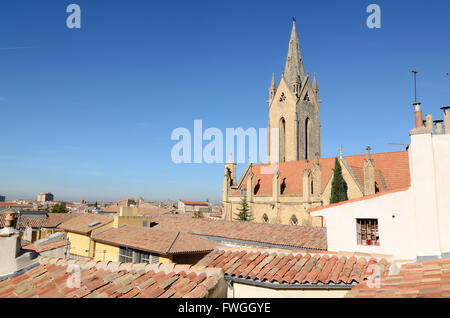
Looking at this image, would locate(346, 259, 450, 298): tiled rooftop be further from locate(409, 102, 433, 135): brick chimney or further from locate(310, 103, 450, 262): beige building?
locate(409, 102, 433, 135): brick chimney

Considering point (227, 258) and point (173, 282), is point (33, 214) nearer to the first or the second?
point (227, 258)

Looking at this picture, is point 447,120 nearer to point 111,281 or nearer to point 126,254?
point 111,281

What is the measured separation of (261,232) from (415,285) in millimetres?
18140

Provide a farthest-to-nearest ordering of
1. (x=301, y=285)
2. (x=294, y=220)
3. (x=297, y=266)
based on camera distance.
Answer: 1. (x=294, y=220)
2. (x=297, y=266)
3. (x=301, y=285)

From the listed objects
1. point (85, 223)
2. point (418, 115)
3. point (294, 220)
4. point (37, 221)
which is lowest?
point (37, 221)

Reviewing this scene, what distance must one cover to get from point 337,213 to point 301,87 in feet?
161

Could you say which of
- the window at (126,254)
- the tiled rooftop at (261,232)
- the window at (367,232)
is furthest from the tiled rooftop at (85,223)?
the window at (367,232)

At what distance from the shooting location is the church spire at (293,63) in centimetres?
5862

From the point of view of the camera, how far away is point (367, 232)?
38.6ft

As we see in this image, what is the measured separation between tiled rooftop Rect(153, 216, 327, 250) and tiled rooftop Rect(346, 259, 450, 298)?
37.0 ft

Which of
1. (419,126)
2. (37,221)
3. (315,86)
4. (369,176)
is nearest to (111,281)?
(419,126)
